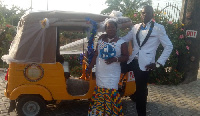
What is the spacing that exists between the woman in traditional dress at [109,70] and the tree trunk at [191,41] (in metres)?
5.33

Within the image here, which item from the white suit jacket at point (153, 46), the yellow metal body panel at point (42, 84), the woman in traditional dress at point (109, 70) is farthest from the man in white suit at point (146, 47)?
the yellow metal body panel at point (42, 84)

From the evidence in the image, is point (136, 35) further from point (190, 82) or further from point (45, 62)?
point (190, 82)

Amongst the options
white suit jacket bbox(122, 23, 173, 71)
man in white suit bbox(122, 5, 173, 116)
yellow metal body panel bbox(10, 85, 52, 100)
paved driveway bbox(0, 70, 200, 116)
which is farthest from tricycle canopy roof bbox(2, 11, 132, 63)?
paved driveway bbox(0, 70, 200, 116)

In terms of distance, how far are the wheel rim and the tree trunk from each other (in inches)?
238

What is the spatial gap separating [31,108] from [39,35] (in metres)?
1.53

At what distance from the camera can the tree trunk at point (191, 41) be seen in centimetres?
861

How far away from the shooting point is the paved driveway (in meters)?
5.52

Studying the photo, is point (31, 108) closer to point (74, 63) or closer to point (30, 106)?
point (30, 106)

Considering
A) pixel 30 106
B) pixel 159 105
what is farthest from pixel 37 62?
pixel 159 105

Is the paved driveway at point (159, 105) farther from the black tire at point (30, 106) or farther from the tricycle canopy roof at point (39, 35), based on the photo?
the tricycle canopy roof at point (39, 35)

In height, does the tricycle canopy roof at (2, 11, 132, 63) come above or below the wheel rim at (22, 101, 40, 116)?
Result: above

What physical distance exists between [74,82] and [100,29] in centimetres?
172

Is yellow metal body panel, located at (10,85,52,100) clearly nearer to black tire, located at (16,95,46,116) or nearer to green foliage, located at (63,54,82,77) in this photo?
black tire, located at (16,95,46,116)

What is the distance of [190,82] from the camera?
8.96 metres
